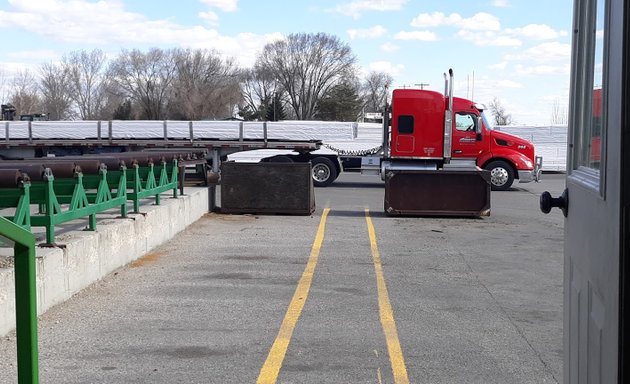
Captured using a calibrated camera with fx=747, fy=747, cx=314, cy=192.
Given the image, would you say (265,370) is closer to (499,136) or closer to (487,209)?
(487,209)

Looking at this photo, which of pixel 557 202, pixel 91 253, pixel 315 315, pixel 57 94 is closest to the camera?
pixel 557 202

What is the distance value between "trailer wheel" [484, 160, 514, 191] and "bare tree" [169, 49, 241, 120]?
5877 centimetres

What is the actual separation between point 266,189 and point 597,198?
559 inches

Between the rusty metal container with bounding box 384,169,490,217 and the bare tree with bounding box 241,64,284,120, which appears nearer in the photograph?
the rusty metal container with bounding box 384,169,490,217

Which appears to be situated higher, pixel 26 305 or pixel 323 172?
pixel 26 305

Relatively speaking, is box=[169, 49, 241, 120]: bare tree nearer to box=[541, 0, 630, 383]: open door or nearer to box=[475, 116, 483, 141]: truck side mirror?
box=[475, 116, 483, 141]: truck side mirror

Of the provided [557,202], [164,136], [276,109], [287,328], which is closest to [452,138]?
[164,136]

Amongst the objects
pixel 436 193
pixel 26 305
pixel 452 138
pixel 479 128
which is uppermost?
pixel 479 128

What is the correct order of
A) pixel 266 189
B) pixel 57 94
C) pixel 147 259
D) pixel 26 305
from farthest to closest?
pixel 57 94 < pixel 266 189 < pixel 147 259 < pixel 26 305

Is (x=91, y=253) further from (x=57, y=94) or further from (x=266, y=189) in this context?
(x=57, y=94)

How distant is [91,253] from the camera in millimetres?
8352

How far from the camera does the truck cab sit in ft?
75.7

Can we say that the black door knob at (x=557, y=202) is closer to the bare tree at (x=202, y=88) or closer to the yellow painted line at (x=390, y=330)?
the yellow painted line at (x=390, y=330)

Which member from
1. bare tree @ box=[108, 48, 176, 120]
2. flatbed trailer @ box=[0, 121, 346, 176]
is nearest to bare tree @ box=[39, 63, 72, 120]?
bare tree @ box=[108, 48, 176, 120]
